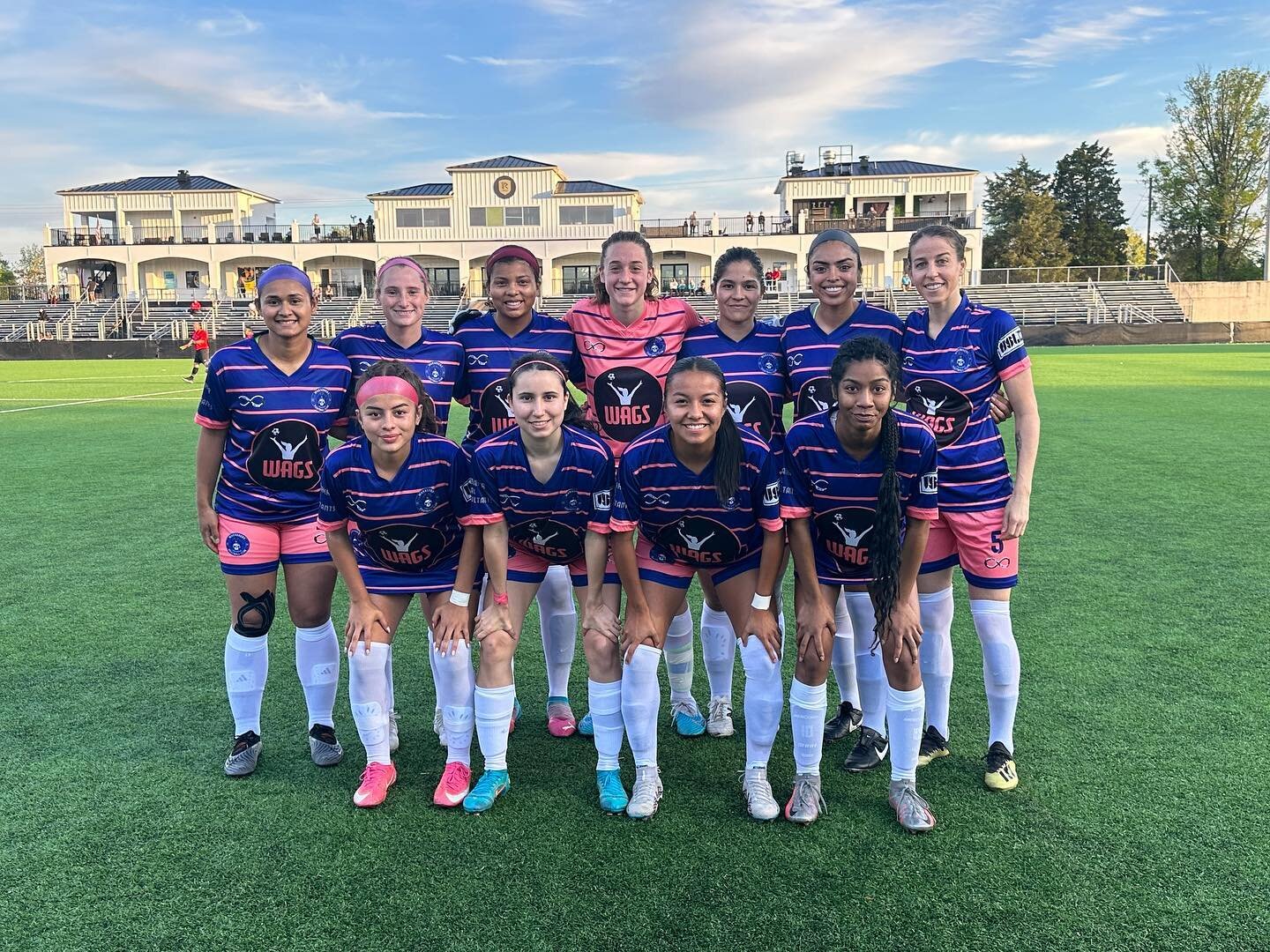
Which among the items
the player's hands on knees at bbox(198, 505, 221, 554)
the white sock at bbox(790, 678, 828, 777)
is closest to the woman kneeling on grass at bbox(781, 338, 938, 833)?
the white sock at bbox(790, 678, 828, 777)

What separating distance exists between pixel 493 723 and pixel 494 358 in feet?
5.20

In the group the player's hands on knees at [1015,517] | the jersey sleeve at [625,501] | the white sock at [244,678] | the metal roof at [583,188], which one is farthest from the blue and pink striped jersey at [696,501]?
the metal roof at [583,188]

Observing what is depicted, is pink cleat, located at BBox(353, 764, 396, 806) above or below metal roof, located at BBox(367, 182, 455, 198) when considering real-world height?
below

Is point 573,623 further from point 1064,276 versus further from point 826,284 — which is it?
point 1064,276

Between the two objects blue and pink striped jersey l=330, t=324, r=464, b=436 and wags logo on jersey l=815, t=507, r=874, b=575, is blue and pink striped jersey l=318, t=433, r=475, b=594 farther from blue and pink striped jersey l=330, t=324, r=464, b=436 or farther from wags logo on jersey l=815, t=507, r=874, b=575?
wags logo on jersey l=815, t=507, r=874, b=575

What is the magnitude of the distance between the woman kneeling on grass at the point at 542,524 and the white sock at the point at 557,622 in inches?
22.8

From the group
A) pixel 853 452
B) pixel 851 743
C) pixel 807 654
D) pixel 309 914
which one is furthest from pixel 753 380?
Result: pixel 309 914

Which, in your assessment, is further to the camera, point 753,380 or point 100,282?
point 100,282

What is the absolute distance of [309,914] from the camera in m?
2.59

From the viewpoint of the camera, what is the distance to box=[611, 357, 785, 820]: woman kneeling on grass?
10.3 ft

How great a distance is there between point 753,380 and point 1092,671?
6.99 ft

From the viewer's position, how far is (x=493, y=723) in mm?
3395

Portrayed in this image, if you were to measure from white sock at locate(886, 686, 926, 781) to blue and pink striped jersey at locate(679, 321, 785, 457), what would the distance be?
3.70 feet

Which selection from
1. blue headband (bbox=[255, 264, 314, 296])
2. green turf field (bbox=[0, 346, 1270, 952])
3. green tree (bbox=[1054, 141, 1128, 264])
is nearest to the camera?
green turf field (bbox=[0, 346, 1270, 952])
